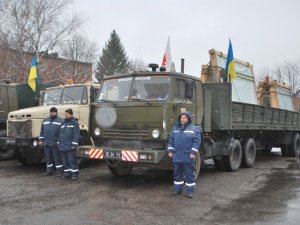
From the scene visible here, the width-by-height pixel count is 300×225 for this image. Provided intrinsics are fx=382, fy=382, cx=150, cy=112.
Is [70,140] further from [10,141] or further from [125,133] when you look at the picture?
[10,141]

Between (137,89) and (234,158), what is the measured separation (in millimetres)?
4121

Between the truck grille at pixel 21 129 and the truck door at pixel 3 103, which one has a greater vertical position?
the truck door at pixel 3 103

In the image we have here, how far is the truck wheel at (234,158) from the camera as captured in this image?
415 inches

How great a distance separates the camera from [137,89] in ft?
27.1

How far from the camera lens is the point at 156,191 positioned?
7762mm

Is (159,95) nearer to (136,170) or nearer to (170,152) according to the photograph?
(170,152)

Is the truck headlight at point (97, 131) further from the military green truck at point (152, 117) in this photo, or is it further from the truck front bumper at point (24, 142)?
the truck front bumper at point (24, 142)

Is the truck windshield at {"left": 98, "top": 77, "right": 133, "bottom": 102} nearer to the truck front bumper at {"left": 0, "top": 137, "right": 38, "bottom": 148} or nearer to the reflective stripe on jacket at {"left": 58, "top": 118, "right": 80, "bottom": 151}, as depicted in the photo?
the reflective stripe on jacket at {"left": 58, "top": 118, "right": 80, "bottom": 151}

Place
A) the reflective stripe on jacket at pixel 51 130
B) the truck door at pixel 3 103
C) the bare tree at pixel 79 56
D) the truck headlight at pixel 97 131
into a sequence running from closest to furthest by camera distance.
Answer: the truck headlight at pixel 97 131 → the reflective stripe on jacket at pixel 51 130 → the truck door at pixel 3 103 → the bare tree at pixel 79 56

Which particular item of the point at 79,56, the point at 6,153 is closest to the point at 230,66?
the point at 6,153

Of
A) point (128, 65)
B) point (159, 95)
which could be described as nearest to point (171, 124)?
point (159, 95)

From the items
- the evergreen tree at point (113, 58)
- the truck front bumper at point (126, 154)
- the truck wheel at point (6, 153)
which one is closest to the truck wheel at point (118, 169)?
the truck front bumper at point (126, 154)

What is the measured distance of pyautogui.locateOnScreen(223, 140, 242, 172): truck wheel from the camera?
10538mm

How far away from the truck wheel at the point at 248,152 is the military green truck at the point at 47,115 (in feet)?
15.5
